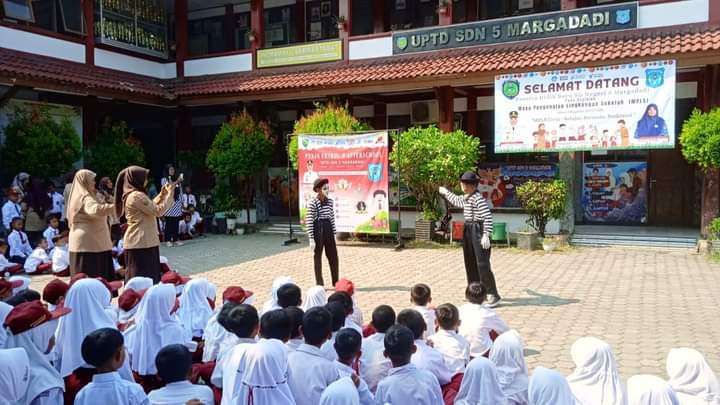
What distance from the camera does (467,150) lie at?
12062 millimetres

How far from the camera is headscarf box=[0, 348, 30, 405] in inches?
109

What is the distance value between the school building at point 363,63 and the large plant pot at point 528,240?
0.83 m

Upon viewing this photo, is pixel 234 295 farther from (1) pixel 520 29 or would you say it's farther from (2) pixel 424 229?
(1) pixel 520 29

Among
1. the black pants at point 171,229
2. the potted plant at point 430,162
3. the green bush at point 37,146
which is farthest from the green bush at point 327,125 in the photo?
the green bush at point 37,146

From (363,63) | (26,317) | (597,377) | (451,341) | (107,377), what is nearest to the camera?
(107,377)

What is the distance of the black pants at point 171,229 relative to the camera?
13.3 meters

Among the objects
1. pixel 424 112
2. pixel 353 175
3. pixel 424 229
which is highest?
pixel 424 112

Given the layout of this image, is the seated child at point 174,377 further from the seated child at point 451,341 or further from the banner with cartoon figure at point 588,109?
the banner with cartoon figure at point 588,109

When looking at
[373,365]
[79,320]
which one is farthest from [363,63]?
[373,365]

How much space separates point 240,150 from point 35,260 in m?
5.75

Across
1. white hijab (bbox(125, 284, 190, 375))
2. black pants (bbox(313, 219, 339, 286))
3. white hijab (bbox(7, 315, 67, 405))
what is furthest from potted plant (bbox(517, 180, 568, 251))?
white hijab (bbox(7, 315, 67, 405))

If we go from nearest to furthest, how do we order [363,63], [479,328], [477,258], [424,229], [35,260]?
[479,328] < [477,258] < [35,260] < [424,229] < [363,63]

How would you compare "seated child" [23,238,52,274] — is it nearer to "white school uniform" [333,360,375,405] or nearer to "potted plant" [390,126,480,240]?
"potted plant" [390,126,480,240]

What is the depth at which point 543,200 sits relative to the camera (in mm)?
11570
